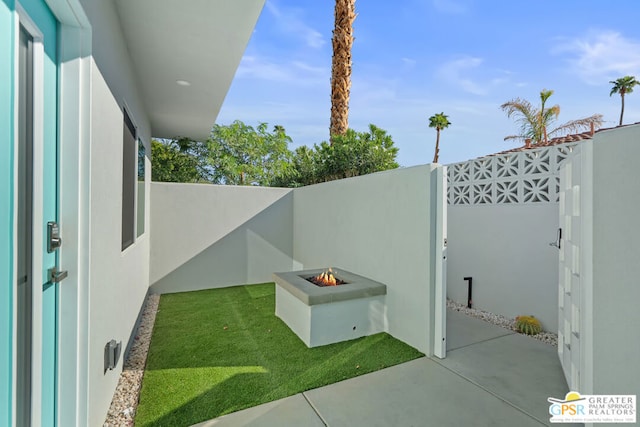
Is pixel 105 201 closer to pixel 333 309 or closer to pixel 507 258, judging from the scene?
pixel 333 309

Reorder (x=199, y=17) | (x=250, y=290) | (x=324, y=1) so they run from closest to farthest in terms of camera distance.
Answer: (x=199, y=17), (x=250, y=290), (x=324, y=1)

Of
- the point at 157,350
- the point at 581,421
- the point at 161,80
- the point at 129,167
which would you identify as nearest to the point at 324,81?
the point at 161,80

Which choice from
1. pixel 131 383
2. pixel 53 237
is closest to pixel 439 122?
pixel 131 383

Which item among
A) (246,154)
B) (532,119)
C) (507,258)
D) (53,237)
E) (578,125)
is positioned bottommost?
(507,258)

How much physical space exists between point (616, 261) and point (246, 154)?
1413cm

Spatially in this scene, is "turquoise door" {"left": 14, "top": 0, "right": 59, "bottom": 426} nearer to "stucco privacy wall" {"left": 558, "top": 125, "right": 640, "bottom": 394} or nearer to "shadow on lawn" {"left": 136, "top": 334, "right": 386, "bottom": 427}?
"shadow on lawn" {"left": 136, "top": 334, "right": 386, "bottom": 427}

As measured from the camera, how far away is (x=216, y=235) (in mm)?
6691

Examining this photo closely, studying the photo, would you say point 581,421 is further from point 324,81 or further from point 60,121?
point 324,81

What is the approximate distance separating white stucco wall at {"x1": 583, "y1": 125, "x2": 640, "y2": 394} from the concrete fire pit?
2.44 metres

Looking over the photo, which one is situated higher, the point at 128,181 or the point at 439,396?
the point at 128,181

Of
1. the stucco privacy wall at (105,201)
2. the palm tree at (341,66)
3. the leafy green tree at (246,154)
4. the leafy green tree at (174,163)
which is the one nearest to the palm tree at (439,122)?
the leafy green tree at (246,154)

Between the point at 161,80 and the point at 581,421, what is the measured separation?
18.4 ft

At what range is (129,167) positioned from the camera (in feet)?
11.8

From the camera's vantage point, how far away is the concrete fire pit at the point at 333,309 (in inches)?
147
